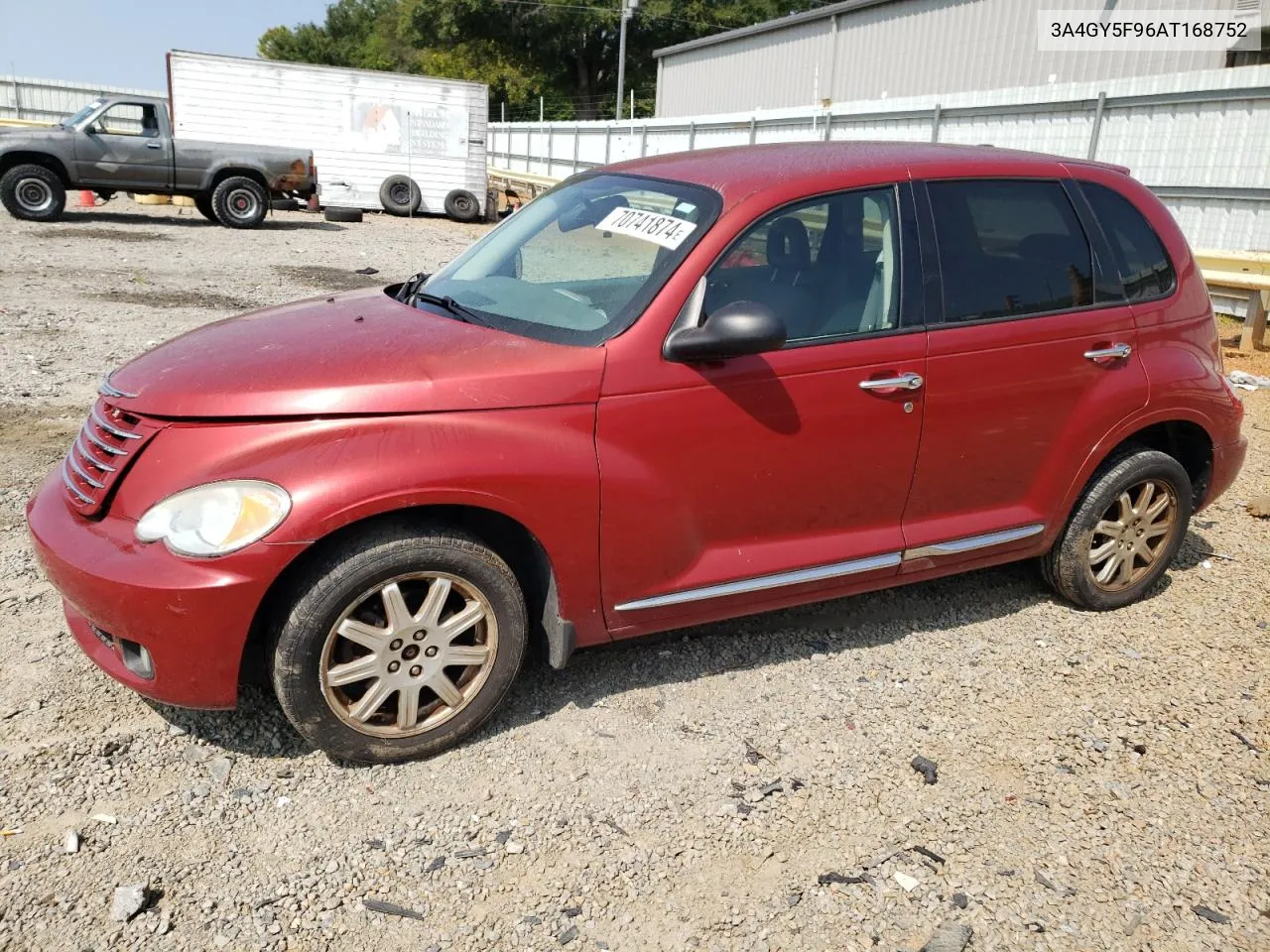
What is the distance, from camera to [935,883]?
2.78 metres

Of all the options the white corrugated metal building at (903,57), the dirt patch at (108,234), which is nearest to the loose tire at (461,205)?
the dirt patch at (108,234)

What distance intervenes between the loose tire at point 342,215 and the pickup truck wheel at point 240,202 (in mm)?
2115

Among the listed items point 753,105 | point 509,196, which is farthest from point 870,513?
point 753,105

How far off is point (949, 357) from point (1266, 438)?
16.0ft

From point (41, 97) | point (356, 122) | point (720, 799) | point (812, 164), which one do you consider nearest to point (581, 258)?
point (812, 164)

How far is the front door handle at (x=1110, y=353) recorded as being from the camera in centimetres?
398

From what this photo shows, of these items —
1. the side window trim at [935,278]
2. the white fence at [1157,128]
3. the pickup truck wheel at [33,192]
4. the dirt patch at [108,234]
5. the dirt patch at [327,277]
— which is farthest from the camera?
the pickup truck wheel at [33,192]

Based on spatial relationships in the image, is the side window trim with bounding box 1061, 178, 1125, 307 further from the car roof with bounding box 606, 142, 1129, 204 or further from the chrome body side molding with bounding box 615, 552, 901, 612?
the chrome body side molding with bounding box 615, 552, 901, 612

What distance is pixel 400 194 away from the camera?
2291cm

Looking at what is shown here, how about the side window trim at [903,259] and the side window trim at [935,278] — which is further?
the side window trim at [935,278]

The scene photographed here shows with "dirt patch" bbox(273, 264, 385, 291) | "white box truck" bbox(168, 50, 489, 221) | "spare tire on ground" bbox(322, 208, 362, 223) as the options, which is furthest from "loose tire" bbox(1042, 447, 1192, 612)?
"white box truck" bbox(168, 50, 489, 221)

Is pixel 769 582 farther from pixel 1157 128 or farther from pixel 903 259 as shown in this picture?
pixel 1157 128

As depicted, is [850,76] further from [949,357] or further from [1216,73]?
[949,357]

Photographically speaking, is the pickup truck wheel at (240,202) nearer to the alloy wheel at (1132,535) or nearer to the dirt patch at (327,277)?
the dirt patch at (327,277)
